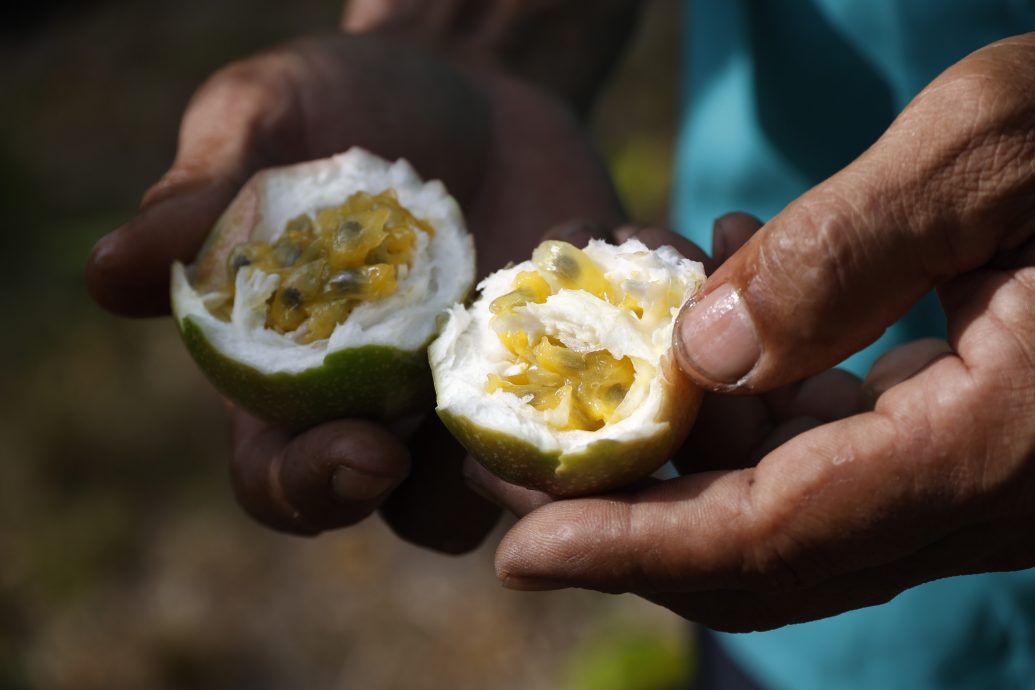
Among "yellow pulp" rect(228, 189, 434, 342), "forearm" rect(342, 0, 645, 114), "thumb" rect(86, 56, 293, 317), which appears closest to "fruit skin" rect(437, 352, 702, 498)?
"yellow pulp" rect(228, 189, 434, 342)

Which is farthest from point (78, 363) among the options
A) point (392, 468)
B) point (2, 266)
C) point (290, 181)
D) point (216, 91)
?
point (392, 468)

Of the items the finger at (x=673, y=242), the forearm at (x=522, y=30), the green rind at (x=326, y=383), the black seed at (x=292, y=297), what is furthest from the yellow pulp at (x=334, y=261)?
the forearm at (x=522, y=30)

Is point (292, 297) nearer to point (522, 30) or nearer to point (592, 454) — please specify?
point (592, 454)

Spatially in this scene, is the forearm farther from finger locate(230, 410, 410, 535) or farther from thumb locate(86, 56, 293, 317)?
finger locate(230, 410, 410, 535)

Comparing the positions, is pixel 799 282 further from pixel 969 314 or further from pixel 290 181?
pixel 290 181

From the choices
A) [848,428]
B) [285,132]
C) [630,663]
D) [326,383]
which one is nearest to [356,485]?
[326,383]

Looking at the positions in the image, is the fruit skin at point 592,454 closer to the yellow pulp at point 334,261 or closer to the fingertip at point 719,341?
the fingertip at point 719,341
